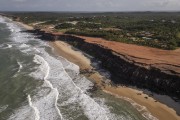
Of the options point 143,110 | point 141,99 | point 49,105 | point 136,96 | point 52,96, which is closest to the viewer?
point 143,110

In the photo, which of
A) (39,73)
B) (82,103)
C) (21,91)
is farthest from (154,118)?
(39,73)

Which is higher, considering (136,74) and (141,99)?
(136,74)

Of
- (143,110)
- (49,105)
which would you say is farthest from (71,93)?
(143,110)

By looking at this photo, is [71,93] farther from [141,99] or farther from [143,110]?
[143,110]

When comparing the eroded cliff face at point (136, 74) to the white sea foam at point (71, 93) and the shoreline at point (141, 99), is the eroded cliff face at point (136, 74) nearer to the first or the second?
the shoreline at point (141, 99)

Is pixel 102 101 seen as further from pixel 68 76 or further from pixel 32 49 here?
pixel 32 49

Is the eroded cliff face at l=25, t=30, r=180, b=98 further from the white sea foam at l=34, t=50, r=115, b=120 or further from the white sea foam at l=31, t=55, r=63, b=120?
the white sea foam at l=31, t=55, r=63, b=120
